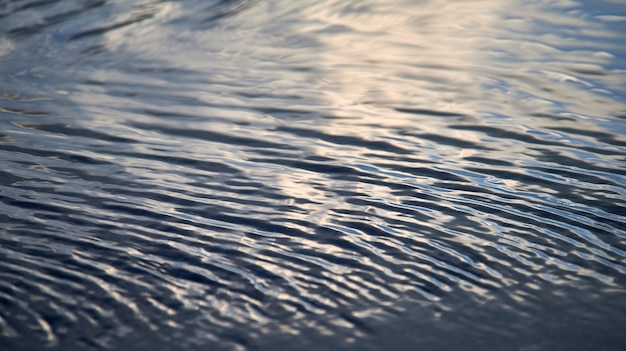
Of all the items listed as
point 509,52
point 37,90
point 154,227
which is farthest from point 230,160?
point 509,52

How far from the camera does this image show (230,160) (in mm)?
2301

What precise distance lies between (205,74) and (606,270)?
187 cm

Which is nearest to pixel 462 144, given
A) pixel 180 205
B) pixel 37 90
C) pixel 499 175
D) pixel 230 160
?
pixel 499 175

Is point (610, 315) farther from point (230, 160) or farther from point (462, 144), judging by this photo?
point (230, 160)

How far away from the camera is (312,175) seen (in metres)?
2.20

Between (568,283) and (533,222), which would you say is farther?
(533,222)

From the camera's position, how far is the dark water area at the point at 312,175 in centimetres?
144

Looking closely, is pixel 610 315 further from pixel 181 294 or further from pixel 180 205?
pixel 180 205

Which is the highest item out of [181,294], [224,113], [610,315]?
[224,113]

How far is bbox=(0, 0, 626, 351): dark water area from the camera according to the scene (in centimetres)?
144

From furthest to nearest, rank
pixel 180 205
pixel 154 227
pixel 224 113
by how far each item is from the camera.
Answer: pixel 224 113
pixel 180 205
pixel 154 227

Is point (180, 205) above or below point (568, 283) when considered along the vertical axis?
above

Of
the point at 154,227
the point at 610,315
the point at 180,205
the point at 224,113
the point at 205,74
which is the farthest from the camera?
the point at 205,74

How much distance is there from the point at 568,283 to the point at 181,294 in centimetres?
88
